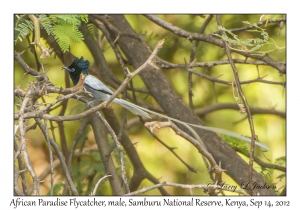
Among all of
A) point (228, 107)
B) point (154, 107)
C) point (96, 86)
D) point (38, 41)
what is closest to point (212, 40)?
point (96, 86)

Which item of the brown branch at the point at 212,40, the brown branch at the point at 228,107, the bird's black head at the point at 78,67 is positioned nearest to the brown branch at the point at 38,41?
the bird's black head at the point at 78,67

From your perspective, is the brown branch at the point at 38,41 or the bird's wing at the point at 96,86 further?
the bird's wing at the point at 96,86

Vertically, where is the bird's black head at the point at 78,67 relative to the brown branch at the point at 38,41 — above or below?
above

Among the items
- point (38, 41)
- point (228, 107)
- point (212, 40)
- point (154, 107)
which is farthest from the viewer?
point (228, 107)

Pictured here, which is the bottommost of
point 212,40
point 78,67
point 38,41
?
point 38,41

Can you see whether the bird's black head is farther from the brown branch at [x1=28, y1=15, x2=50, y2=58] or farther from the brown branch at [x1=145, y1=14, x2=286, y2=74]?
the brown branch at [x1=28, y1=15, x2=50, y2=58]

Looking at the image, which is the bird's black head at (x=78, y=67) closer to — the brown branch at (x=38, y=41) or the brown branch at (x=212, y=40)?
the brown branch at (x=212, y=40)

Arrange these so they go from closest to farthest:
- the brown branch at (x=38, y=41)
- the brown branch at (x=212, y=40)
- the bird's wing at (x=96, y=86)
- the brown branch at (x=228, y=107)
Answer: the brown branch at (x=38, y=41), the brown branch at (x=212, y=40), the bird's wing at (x=96, y=86), the brown branch at (x=228, y=107)

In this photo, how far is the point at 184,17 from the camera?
154 inches

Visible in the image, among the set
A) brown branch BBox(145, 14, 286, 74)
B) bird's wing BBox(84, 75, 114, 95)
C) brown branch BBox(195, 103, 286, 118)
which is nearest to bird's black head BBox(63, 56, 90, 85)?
bird's wing BBox(84, 75, 114, 95)

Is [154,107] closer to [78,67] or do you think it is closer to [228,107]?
[228,107]
